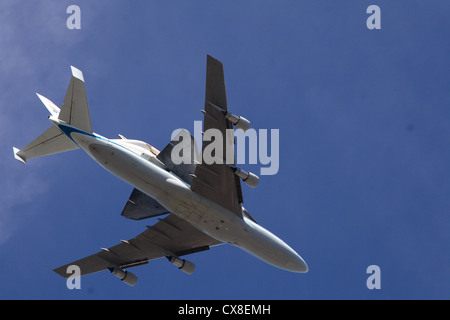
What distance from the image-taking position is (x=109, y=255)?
44.3 meters

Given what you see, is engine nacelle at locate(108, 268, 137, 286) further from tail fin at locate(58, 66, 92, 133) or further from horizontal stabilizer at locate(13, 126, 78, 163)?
tail fin at locate(58, 66, 92, 133)

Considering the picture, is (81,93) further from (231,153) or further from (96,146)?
(231,153)

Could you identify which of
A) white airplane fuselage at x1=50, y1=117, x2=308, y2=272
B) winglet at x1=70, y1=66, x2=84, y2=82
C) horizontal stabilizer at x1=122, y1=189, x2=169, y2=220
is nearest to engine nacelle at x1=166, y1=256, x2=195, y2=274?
horizontal stabilizer at x1=122, y1=189, x2=169, y2=220

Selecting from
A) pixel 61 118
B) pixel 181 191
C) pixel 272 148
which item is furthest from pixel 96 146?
pixel 272 148

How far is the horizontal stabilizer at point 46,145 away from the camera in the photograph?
36906mm

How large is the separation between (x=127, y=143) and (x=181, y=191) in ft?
14.3

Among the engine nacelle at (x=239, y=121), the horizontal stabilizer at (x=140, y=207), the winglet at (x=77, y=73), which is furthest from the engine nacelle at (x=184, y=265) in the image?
the winglet at (x=77, y=73)

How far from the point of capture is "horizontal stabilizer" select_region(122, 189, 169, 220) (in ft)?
137

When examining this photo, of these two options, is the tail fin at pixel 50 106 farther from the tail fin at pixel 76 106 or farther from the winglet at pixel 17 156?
the winglet at pixel 17 156

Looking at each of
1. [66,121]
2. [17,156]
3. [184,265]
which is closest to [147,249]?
[184,265]

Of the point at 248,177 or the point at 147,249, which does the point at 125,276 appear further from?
the point at 248,177

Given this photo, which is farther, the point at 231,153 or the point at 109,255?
the point at 109,255

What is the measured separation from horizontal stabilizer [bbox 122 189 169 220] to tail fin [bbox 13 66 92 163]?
6.34 metres

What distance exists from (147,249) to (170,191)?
30.1 feet
